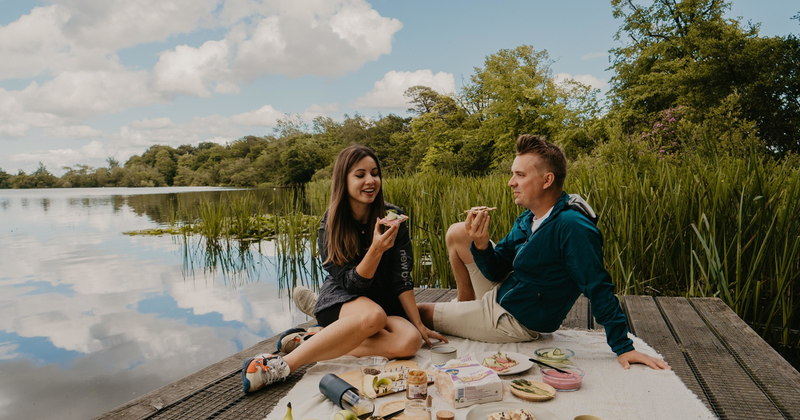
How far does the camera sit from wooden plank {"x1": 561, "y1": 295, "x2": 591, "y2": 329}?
278 cm

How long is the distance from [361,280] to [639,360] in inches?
52.8

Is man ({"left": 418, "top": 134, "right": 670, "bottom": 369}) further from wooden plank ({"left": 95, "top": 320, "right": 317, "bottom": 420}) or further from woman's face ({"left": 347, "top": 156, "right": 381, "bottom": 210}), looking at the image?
wooden plank ({"left": 95, "top": 320, "right": 317, "bottom": 420})

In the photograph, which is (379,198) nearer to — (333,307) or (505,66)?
(333,307)

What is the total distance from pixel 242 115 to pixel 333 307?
10327cm

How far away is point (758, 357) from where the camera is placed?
2.08 m

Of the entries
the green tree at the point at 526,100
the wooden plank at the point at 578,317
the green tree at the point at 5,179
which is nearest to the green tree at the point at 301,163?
the green tree at the point at 526,100

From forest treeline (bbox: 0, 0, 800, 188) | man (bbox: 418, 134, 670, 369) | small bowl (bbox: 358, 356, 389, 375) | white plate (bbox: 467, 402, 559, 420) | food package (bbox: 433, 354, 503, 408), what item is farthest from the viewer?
forest treeline (bbox: 0, 0, 800, 188)

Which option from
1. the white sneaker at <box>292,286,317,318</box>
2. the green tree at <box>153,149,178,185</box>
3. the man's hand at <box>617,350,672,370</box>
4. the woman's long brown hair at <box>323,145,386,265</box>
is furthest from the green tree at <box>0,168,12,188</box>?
the man's hand at <box>617,350,672,370</box>

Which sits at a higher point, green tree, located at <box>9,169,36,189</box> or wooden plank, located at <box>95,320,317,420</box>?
green tree, located at <box>9,169,36,189</box>

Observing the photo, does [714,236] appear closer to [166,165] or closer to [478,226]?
[478,226]

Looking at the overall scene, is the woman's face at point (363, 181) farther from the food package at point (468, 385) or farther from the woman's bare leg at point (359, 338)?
the food package at point (468, 385)

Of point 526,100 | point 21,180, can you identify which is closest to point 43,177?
point 21,180

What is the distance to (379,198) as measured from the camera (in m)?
2.66

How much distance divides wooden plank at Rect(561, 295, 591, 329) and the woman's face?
1.46 meters
